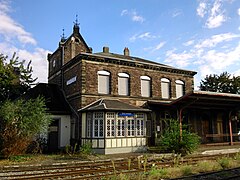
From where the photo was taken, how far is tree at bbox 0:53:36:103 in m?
19.4

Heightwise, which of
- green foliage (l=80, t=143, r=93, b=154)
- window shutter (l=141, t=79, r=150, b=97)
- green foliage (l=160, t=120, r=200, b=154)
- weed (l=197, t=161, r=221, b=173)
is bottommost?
weed (l=197, t=161, r=221, b=173)

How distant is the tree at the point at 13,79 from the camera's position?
63.7ft

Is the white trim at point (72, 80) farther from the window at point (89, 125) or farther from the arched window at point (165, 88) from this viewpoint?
the arched window at point (165, 88)

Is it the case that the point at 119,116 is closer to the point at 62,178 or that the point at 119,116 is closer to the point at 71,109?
the point at 71,109

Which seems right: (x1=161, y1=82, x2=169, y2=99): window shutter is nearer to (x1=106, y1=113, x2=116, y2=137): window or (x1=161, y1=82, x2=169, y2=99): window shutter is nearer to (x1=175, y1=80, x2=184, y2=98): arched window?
(x1=175, y1=80, x2=184, y2=98): arched window

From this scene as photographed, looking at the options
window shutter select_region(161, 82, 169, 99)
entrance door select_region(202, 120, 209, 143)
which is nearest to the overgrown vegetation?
window shutter select_region(161, 82, 169, 99)

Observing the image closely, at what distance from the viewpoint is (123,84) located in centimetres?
2023

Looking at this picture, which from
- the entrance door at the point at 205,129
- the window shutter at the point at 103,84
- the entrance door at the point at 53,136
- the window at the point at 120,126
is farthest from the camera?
the entrance door at the point at 205,129

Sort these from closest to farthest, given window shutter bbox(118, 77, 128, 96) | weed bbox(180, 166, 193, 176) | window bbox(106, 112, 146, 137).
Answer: weed bbox(180, 166, 193, 176) → window bbox(106, 112, 146, 137) → window shutter bbox(118, 77, 128, 96)

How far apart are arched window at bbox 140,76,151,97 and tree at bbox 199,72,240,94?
734 inches

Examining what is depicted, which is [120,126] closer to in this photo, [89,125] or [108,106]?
[108,106]

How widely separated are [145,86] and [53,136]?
849 centimetres

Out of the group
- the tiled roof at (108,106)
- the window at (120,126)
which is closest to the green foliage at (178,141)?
the window at (120,126)

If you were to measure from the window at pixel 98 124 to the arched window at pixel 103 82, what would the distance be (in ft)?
8.73
